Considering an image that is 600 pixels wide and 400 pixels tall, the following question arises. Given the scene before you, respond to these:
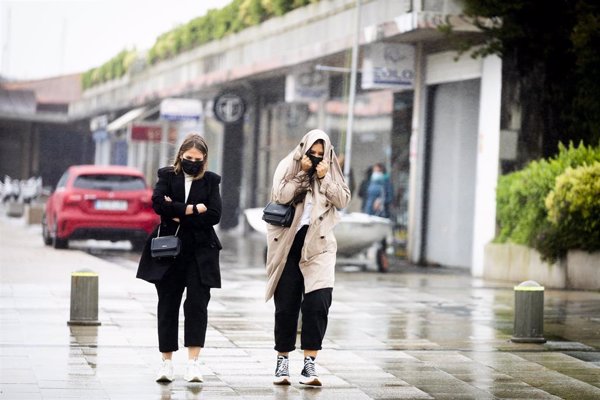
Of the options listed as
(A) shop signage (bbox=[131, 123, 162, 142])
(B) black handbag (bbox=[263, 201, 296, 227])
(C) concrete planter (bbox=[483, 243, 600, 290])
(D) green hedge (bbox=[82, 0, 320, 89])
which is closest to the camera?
(B) black handbag (bbox=[263, 201, 296, 227])

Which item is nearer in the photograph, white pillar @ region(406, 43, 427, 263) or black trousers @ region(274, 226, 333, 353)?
black trousers @ region(274, 226, 333, 353)

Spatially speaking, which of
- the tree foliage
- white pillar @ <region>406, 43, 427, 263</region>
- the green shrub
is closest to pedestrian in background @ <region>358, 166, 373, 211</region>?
white pillar @ <region>406, 43, 427, 263</region>

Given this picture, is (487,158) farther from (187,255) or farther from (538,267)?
(187,255)

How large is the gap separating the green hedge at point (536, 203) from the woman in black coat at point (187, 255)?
10202 millimetres

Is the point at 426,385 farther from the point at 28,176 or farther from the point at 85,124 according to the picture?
the point at 28,176

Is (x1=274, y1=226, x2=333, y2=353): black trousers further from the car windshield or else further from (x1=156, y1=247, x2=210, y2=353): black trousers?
the car windshield

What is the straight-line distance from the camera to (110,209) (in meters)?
24.3

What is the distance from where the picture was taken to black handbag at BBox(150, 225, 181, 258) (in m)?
9.32

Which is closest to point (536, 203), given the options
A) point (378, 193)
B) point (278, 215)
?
point (378, 193)

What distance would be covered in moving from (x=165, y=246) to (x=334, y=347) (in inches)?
108

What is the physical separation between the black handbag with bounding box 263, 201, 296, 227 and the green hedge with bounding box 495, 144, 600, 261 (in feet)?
32.8

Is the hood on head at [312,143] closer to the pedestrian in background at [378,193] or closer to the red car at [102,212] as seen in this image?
the red car at [102,212]

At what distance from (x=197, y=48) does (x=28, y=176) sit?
4182cm

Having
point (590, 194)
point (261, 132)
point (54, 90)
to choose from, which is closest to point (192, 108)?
point (261, 132)
